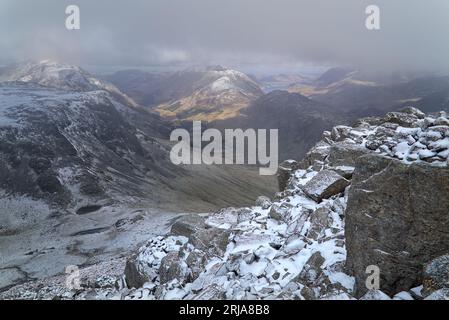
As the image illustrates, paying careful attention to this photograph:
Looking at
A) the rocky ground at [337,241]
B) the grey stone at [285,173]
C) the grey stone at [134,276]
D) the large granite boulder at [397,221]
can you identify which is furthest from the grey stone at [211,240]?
the grey stone at [285,173]

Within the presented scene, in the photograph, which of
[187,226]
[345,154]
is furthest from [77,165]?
[345,154]

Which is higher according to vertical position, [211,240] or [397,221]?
[397,221]

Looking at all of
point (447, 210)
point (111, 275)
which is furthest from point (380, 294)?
point (111, 275)

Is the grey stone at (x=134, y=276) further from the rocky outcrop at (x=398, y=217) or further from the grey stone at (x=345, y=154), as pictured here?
the grey stone at (x=345, y=154)

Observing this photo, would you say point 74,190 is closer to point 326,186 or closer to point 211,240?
point 211,240

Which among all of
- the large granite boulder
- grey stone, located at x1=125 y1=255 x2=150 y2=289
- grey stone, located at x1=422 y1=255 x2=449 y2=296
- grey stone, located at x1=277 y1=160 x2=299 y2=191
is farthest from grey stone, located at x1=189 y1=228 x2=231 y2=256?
grey stone, located at x1=277 y1=160 x2=299 y2=191

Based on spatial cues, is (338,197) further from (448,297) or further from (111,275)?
(111,275)
